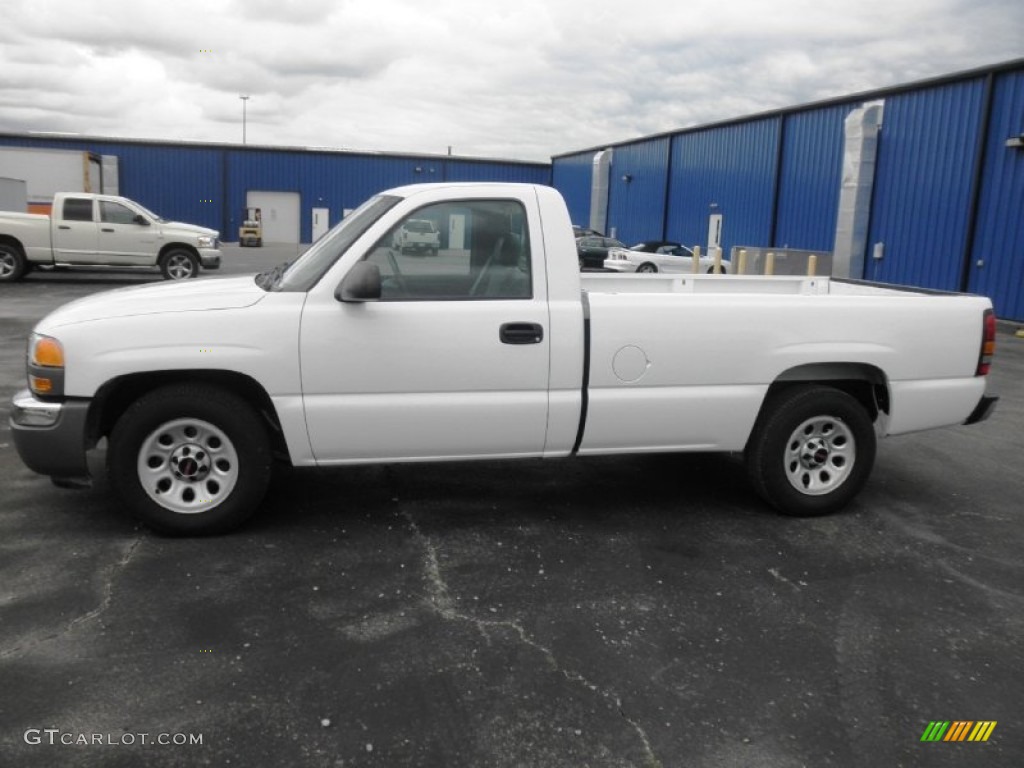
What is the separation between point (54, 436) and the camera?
171 inches

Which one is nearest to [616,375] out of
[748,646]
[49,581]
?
[748,646]

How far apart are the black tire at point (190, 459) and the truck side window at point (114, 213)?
16946 millimetres

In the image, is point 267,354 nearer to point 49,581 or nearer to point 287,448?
point 287,448

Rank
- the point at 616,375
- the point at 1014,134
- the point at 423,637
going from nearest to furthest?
1. the point at 423,637
2. the point at 616,375
3. the point at 1014,134

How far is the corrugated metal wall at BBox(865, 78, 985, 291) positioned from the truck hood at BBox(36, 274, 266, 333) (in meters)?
17.4

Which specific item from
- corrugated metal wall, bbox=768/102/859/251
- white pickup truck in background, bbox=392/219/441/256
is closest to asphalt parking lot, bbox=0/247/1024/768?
white pickup truck in background, bbox=392/219/441/256

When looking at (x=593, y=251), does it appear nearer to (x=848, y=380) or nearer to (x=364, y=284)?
(x=848, y=380)

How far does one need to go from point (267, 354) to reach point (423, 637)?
1.69 m

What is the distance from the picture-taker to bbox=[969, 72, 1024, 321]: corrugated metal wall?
16.9m

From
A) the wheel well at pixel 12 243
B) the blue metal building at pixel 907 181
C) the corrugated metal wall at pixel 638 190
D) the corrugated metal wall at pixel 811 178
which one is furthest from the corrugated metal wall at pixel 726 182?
the wheel well at pixel 12 243

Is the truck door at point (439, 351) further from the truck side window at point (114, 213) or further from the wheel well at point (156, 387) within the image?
the truck side window at point (114, 213)

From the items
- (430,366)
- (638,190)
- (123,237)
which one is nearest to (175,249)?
(123,237)

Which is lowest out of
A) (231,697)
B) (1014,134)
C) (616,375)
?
(231,697)

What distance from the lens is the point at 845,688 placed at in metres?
3.33
